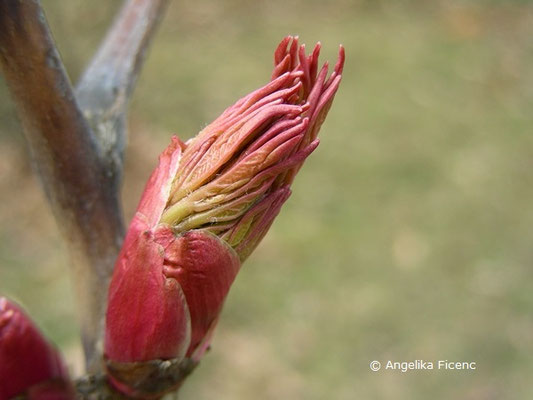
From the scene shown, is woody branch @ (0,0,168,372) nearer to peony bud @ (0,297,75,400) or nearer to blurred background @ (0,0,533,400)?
peony bud @ (0,297,75,400)

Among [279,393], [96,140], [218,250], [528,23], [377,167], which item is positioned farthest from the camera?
[528,23]

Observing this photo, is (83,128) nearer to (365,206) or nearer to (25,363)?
(25,363)

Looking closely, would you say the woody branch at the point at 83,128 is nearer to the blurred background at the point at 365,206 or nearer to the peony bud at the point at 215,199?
the peony bud at the point at 215,199

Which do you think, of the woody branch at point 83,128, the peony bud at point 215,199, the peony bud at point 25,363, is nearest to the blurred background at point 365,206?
the woody branch at point 83,128

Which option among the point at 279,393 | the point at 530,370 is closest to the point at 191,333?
the point at 279,393

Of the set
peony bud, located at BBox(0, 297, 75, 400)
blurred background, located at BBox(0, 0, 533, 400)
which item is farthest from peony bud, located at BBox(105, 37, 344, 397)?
blurred background, located at BBox(0, 0, 533, 400)

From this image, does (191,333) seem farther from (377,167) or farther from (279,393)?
(377,167)
